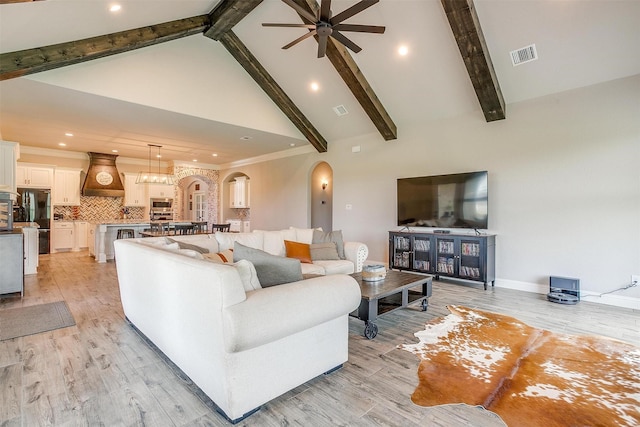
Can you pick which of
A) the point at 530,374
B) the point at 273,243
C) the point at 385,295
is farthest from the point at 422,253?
the point at 530,374

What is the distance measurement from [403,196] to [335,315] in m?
4.21

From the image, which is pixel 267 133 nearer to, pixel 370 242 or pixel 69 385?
pixel 370 242

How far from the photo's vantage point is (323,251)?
4.52 metres

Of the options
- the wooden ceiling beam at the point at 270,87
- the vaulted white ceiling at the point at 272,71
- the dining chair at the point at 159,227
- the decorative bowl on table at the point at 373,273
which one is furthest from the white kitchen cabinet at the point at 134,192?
the decorative bowl on table at the point at 373,273

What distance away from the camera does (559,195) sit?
4492 mm

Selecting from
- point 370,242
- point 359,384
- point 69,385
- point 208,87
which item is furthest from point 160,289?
point 370,242

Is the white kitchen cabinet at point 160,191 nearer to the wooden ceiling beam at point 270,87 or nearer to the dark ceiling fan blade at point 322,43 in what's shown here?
the wooden ceiling beam at point 270,87

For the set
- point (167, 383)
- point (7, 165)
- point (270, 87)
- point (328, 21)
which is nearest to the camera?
point (167, 383)

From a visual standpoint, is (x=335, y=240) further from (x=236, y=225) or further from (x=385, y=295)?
(x=236, y=225)

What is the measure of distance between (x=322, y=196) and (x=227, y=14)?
5.12 metres

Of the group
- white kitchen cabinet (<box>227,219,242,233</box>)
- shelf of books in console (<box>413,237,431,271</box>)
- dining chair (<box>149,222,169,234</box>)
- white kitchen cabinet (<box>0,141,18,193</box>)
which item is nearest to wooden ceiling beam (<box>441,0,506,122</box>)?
shelf of books in console (<box>413,237,431,271</box>)

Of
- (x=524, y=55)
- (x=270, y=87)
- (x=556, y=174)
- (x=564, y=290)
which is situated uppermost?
(x=270, y=87)

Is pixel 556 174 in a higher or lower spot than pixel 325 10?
lower

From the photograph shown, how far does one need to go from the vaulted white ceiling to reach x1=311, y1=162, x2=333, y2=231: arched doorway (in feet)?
5.36
